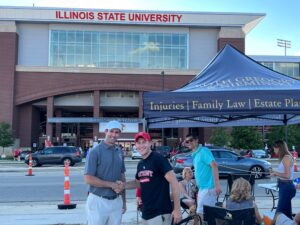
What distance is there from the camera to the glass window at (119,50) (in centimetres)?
5781

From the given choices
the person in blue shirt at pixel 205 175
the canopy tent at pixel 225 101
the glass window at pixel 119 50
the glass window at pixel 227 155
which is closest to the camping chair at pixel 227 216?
the person in blue shirt at pixel 205 175

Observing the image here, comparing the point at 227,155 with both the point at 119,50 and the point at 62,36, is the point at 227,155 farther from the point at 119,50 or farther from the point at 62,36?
the point at 62,36

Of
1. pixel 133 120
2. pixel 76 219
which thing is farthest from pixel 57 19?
pixel 76 219

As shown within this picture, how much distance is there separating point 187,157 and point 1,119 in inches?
1599

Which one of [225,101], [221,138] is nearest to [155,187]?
[225,101]

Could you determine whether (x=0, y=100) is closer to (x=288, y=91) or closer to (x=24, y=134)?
(x=24, y=134)

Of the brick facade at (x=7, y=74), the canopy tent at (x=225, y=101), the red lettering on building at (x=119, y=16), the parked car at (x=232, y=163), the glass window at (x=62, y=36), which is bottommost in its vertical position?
the parked car at (x=232, y=163)

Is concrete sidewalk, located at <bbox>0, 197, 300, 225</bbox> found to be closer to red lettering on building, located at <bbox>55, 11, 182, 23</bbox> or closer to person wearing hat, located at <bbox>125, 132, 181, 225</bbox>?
person wearing hat, located at <bbox>125, 132, 181, 225</bbox>

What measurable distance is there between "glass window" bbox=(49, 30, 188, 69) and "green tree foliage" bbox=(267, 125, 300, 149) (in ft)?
47.7

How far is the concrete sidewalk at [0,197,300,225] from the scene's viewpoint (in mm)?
9151

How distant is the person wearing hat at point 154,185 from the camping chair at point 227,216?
0.48m

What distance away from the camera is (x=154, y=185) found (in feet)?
16.3

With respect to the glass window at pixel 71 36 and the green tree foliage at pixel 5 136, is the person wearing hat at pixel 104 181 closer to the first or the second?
the green tree foliage at pixel 5 136

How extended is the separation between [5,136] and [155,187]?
49577mm
